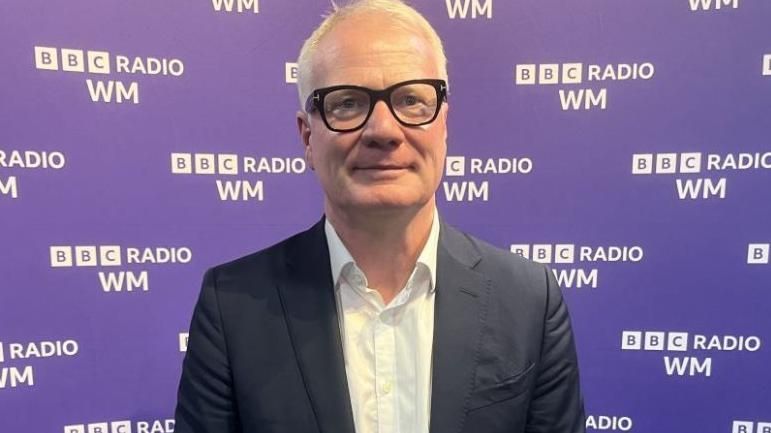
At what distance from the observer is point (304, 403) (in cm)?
82

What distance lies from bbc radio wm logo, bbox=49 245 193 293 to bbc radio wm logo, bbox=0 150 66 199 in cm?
21

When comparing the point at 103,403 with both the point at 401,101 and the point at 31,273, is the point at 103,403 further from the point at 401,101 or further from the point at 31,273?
the point at 401,101

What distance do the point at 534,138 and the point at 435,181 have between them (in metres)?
0.71

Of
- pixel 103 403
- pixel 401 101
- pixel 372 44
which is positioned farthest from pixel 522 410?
pixel 103 403

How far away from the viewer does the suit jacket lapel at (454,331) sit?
32.9 inches

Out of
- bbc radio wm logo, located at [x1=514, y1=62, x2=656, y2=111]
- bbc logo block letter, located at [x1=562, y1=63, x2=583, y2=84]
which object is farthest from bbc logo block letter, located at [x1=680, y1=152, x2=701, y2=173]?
bbc logo block letter, located at [x1=562, y1=63, x2=583, y2=84]

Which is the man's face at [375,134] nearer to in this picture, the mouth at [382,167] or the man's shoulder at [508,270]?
the mouth at [382,167]

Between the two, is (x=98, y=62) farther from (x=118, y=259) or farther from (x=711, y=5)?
(x=711, y=5)

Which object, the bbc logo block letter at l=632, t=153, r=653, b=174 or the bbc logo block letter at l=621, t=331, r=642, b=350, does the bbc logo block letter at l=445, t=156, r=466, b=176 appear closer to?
the bbc logo block letter at l=632, t=153, r=653, b=174

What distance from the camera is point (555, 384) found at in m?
0.94

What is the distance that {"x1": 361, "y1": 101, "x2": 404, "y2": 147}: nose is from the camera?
779 mm

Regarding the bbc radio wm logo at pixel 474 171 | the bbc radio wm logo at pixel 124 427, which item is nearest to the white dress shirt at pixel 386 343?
the bbc radio wm logo at pixel 474 171

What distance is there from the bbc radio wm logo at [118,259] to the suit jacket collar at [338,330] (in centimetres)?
70

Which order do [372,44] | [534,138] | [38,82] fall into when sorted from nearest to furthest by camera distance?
[372,44], [38,82], [534,138]
